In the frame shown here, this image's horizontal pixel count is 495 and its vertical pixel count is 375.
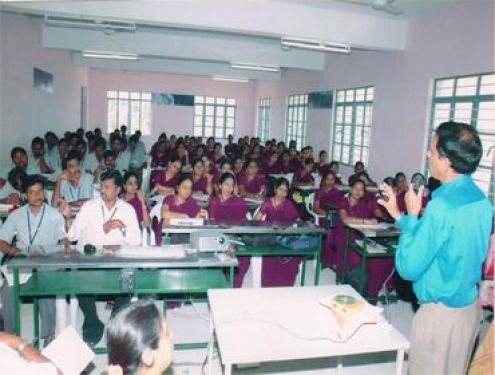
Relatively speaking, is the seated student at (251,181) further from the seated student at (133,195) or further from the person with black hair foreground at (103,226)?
the person with black hair foreground at (103,226)

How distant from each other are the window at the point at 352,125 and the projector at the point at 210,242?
540cm

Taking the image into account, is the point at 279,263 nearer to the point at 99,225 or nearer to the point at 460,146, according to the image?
the point at 99,225

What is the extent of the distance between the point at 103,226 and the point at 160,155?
18.5ft

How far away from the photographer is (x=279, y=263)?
4.53m

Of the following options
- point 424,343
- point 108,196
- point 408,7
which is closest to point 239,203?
point 108,196

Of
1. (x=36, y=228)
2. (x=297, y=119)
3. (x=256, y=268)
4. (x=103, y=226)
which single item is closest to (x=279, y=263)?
(x=256, y=268)

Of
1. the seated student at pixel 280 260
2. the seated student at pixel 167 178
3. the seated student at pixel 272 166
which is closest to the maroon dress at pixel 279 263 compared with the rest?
the seated student at pixel 280 260

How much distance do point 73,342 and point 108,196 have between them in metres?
1.56

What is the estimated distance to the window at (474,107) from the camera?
5.13 metres

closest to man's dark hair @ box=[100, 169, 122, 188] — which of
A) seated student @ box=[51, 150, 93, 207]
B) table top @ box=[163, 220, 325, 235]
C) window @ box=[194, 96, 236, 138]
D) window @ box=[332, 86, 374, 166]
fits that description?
table top @ box=[163, 220, 325, 235]

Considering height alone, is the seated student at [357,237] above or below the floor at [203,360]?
above

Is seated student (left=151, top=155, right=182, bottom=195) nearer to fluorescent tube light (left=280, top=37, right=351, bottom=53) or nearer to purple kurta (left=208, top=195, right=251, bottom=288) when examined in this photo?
purple kurta (left=208, top=195, right=251, bottom=288)

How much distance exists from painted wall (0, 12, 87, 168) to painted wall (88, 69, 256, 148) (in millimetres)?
5012

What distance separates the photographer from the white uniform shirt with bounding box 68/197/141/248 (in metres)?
3.53
